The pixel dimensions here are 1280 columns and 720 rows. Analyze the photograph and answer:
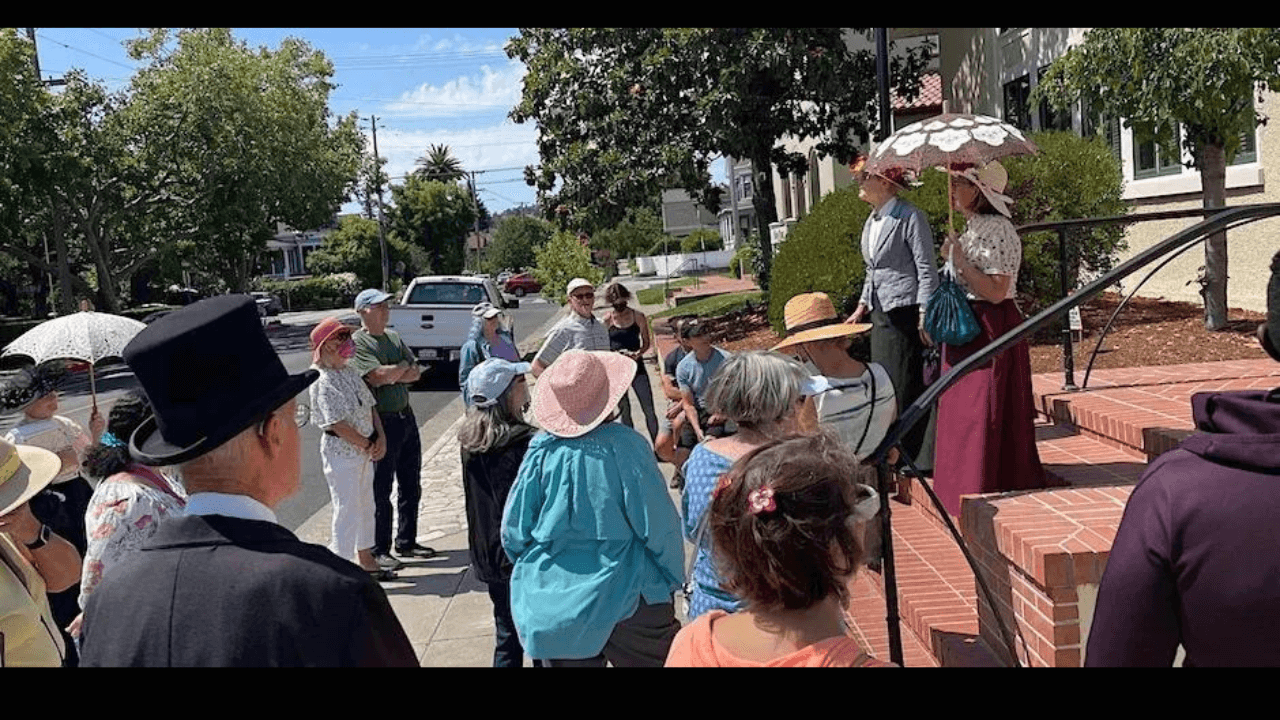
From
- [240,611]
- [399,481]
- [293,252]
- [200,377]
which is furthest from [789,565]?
[293,252]

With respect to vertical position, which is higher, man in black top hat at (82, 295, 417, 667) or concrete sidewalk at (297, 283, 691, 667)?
man in black top hat at (82, 295, 417, 667)

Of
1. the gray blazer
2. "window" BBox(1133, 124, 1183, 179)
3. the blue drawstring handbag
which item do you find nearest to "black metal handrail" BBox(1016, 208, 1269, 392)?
the gray blazer

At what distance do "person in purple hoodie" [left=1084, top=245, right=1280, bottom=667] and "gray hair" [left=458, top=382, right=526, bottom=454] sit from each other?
3.20m

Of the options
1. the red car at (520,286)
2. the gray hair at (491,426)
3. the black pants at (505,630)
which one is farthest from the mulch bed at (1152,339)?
the red car at (520,286)

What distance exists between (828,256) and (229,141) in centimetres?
2994

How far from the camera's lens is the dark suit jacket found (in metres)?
1.89

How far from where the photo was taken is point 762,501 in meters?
2.17

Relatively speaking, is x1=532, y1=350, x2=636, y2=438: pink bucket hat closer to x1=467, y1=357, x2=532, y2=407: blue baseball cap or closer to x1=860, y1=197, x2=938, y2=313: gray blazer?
x1=467, y1=357, x2=532, y2=407: blue baseball cap

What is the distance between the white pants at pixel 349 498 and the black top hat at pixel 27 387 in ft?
5.87

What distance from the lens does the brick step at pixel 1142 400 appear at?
16.9ft

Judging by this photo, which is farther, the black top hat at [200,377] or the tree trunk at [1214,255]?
the tree trunk at [1214,255]

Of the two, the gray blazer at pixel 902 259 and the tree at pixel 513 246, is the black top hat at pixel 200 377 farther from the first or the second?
the tree at pixel 513 246

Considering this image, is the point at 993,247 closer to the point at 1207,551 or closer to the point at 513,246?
the point at 1207,551
